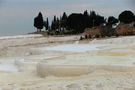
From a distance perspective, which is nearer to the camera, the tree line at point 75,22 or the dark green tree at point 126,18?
the dark green tree at point 126,18

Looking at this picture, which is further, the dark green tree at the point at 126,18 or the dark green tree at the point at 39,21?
the dark green tree at the point at 39,21

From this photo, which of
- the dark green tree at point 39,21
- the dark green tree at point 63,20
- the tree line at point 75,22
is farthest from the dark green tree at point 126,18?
the dark green tree at point 39,21

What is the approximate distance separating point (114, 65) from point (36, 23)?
40.1 m

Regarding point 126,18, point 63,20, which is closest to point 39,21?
point 63,20

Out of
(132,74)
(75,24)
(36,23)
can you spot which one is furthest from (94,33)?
(132,74)

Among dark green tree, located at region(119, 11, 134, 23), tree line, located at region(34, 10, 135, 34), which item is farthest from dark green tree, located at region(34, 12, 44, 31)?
dark green tree, located at region(119, 11, 134, 23)

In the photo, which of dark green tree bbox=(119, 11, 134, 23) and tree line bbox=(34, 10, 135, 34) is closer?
dark green tree bbox=(119, 11, 134, 23)

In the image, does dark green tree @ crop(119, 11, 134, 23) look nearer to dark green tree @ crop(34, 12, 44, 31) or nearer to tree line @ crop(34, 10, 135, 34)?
tree line @ crop(34, 10, 135, 34)

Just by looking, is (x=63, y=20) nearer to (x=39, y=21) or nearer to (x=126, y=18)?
(x=39, y=21)

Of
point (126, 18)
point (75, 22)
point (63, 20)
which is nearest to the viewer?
point (126, 18)

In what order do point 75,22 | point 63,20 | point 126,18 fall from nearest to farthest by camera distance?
point 126,18
point 75,22
point 63,20

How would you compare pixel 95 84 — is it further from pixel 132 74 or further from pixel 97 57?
pixel 97 57

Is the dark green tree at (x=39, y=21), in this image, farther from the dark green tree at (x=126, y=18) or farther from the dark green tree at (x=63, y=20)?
the dark green tree at (x=126, y=18)

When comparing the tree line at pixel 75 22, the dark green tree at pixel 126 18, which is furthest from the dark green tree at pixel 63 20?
the dark green tree at pixel 126 18
